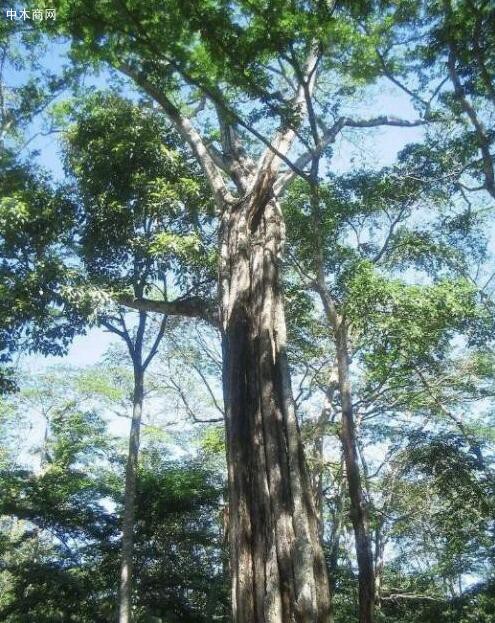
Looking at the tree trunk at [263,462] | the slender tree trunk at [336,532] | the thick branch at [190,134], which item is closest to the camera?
the tree trunk at [263,462]

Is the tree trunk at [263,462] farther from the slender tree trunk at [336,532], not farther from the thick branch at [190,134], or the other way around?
the slender tree trunk at [336,532]

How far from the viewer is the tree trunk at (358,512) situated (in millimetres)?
4344

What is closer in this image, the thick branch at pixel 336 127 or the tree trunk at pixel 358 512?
the tree trunk at pixel 358 512

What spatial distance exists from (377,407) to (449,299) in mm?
4109

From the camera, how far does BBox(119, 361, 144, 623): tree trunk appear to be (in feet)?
20.6

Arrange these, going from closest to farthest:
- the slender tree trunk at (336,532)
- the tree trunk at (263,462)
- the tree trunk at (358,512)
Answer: the tree trunk at (263,462)
the tree trunk at (358,512)
the slender tree trunk at (336,532)

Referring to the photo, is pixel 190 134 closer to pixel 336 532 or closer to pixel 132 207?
pixel 132 207

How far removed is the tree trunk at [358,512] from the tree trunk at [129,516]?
10.2 ft

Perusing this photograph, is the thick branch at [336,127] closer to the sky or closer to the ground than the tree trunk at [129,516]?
closer to the sky

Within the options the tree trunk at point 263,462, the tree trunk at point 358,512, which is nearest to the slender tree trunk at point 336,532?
the tree trunk at point 358,512

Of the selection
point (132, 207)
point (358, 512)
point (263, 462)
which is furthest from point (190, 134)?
point (358, 512)

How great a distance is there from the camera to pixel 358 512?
15.1 feet

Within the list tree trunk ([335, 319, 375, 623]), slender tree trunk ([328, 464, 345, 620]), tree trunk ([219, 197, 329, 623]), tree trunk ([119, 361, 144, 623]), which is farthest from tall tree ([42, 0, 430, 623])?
slender tree trunk ([328, 464, 345, 620])

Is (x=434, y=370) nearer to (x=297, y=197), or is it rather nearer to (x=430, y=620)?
(x=297, y=197)
